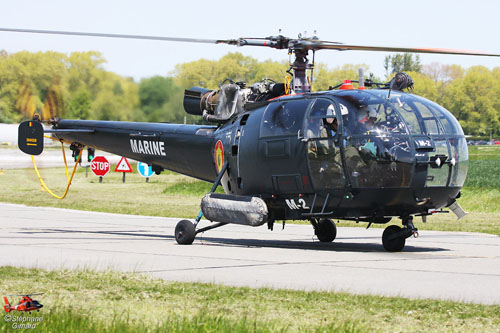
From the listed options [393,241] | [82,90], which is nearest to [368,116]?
[393,241]

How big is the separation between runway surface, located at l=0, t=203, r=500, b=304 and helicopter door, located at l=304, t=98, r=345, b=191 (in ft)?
4.58

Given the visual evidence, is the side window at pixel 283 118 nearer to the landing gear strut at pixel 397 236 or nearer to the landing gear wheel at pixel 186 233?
the landing gear wheel at pixel 186 233

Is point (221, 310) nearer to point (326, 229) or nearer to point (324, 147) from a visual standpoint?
point (324, 147)

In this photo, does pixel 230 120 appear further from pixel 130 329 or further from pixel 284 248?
pixel 130 329

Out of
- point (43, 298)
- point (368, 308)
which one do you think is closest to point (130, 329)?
point (43, 298)

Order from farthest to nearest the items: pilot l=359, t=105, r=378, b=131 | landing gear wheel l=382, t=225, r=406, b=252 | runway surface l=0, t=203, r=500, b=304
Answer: landing gear wheel l=382, t=225, r=406, b=252 < pilot l=359, t=105, r=378, b=131 < runway surface l=0, t=203, r=500, b=304

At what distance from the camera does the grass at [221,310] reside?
7.54 meters

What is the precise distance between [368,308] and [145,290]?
9.28 feet

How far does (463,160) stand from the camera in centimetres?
1442

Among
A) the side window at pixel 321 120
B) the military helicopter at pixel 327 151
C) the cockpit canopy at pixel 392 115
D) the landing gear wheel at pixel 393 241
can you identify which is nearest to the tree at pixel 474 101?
the military helicopter at pixel 327 151

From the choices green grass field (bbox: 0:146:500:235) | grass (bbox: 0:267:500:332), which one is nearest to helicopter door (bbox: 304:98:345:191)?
grass (bbox: 0:267:500:332)

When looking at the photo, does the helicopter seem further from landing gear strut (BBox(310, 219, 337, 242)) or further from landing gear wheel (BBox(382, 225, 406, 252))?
landing gear strut (BBox(310, 219, 337, 242))

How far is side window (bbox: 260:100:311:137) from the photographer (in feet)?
49.0

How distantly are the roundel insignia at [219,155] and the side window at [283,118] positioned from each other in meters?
1.89
